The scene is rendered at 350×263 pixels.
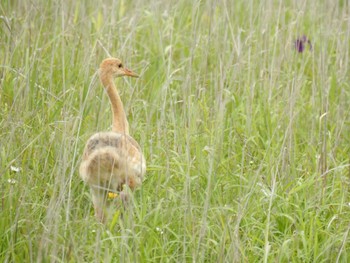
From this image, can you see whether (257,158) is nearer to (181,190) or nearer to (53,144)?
(181,190)

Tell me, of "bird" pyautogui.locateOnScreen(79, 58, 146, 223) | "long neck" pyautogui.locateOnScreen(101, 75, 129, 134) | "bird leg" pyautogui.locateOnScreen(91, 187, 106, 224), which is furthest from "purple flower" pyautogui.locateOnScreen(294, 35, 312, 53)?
"bird leg" pyautogui.locateOnScreen(91, 187, 106, 224)

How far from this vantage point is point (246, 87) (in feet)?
17.0

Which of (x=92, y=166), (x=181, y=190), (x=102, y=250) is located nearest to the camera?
(x=102, y=250)

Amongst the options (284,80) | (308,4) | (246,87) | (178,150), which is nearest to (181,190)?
(178,150)

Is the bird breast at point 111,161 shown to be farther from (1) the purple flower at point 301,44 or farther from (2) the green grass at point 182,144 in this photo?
(1) the purple flower at point 301,44

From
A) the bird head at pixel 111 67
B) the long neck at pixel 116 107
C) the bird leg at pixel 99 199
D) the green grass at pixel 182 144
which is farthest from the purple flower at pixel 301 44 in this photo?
the bird leg at pixel 99 199

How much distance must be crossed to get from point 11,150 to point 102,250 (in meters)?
0.74

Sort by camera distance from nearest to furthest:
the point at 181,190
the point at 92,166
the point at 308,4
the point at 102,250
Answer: the point at 102,250 → the point at 92,166 → the point at 181,190 → the point at 308,4

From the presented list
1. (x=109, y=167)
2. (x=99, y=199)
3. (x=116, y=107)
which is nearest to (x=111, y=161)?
(x=109, y=167)

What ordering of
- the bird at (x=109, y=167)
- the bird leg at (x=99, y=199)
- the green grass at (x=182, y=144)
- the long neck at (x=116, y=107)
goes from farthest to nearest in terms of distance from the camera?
the long neck at (x=116, y=107) < the bird leg at (x=99, y=199) < the bird at (x=109, y=167) < the green grass at (x=182, y=144)

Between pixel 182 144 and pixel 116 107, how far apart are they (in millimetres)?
396

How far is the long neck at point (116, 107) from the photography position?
459cm

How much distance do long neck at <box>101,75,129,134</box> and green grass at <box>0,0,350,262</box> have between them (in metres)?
0.07

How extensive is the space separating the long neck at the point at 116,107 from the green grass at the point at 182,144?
0.07 metres
